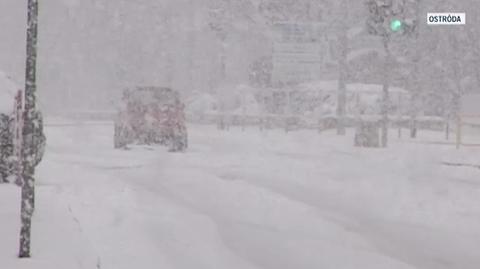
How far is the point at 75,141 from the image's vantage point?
969 inches

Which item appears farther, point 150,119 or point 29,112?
point 150,119

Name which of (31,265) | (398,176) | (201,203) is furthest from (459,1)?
(31,265)

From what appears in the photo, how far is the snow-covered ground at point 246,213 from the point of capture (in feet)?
25.9

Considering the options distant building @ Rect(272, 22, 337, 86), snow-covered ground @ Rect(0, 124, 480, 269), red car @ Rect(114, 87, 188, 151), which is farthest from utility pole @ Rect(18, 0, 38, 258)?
distant building @ Rect(272, 22, 337, 86)

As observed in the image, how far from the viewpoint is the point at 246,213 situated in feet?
35.2

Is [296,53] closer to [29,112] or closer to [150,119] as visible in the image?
[150,119]

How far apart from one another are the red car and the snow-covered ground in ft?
4.06

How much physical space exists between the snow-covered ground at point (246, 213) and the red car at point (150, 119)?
1.24 metres

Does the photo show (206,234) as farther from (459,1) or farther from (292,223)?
(459,1)

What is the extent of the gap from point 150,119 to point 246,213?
10.3 metres

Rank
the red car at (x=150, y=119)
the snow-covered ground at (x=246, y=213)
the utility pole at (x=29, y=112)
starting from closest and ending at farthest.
→ the utility pole at (x=29, y=112) < the snow-covered ground at (x=246, y=213) < the red car at (x=150, y=119)

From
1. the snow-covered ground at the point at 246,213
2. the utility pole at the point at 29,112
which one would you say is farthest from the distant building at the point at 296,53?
the utility pole at the point at 29,112

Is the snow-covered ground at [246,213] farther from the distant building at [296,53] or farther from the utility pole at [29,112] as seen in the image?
the distant building at [296,53]

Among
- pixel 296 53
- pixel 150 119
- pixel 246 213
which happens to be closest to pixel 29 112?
pixel 246 213
